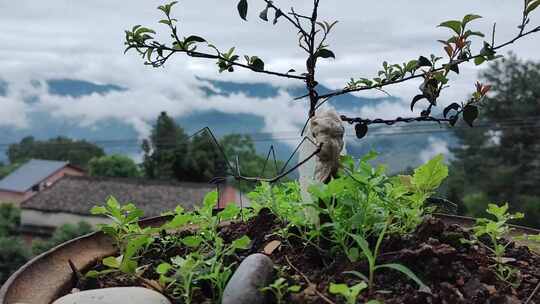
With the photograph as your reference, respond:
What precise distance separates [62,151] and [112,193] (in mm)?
7910

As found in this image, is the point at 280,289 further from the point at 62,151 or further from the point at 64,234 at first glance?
the point at 62,151

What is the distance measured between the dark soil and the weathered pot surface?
5 cm

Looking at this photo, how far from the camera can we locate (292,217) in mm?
872

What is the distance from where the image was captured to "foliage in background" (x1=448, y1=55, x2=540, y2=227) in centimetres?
1327

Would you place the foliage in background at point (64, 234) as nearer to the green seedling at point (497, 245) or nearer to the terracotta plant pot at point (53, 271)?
the terracotta plant pot at point (53, 271)

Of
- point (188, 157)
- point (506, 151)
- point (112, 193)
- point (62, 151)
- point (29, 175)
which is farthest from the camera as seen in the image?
point (62, 151)

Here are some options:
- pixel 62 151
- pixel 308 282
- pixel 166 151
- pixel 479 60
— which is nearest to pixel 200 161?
pixel 166 151

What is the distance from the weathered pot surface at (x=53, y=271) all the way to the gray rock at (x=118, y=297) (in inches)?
2.7

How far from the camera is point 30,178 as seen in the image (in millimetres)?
22594

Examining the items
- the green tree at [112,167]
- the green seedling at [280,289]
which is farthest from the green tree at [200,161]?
the green seedling at [280,289]

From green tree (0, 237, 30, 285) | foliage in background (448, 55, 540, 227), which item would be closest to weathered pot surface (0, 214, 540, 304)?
foliage in background (448, 55, 540, 227)

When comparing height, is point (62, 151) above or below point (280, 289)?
below

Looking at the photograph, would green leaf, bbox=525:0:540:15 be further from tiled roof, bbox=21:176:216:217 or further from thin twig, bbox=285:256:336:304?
tiled roof, bbox=21:176:216:217

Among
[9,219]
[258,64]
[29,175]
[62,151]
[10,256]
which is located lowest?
[10,256]
